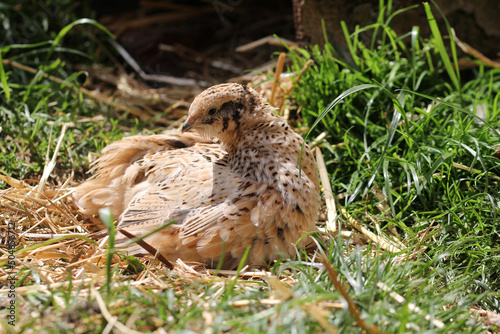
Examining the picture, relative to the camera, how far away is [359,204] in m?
3.20

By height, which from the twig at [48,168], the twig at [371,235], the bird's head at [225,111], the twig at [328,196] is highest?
the bird's head at [225,111]

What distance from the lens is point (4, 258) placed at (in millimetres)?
2355

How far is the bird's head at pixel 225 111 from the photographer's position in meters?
2.73

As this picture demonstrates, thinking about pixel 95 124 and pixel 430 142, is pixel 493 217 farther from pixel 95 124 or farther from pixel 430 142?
pixel 95 124

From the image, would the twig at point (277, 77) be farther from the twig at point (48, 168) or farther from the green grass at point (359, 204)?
the twig at point (48, 168)

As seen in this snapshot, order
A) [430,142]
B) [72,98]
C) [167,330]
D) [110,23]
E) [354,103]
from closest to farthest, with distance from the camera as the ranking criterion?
[167,330]
[430,142]
[354,103]
[72,98]
[110,23]

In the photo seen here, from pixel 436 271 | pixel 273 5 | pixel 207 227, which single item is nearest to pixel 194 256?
pixel 207 227

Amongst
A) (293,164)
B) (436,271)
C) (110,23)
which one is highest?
(110,23)

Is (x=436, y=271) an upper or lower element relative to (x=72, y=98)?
lower

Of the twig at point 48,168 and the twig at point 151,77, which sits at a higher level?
the twig at point 151,77

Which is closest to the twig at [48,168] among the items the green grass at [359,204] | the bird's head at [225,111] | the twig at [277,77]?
the green grass at [359,204]

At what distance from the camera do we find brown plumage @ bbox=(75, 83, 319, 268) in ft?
8.27

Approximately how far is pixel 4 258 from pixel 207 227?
3.27 ft

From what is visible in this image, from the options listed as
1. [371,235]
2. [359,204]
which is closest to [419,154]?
[359,204]
